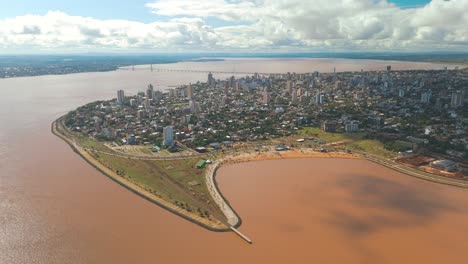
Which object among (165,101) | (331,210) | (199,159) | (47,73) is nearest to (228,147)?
(199,159)

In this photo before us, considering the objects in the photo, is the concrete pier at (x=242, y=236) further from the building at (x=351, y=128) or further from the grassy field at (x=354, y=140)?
the building at (x=351, y=128)

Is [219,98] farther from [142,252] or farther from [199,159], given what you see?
[142,252]

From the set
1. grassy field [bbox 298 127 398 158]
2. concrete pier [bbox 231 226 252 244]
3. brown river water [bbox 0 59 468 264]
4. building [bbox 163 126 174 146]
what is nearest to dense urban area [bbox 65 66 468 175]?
building [bbox 163 126 174 146]

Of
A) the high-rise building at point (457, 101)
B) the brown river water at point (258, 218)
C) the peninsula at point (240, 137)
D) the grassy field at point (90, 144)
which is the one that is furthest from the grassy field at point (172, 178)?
the high-rise building at point (457, 101)

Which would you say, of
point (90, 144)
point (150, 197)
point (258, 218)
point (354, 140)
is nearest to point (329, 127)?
point (354, 140)

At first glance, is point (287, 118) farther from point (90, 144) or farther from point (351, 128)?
point (90, 144)

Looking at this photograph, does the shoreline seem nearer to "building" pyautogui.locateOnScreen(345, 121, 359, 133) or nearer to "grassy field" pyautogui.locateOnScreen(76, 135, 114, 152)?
"grassy field" pyautogui.locateOnScreen(76, 135, 114, 152)
